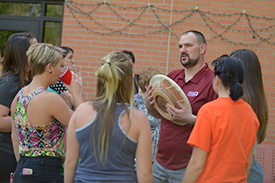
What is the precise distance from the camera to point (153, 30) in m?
5.99

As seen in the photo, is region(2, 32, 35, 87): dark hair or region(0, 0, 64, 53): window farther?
region(0, 0, 64, 53): window

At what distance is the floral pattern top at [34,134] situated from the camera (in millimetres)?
2730

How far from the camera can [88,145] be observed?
2314mm

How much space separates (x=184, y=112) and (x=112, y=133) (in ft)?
3.13

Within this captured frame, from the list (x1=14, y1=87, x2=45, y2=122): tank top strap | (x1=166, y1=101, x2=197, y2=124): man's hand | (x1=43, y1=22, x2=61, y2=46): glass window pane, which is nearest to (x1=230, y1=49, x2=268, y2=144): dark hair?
(x1=166, y1=101, x2=197, y2=124): man's hand

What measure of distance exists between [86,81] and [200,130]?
3.82 m

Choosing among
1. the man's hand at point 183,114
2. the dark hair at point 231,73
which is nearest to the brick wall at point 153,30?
the man's hand at point 183,114

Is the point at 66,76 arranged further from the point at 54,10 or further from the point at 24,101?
the point at 54,10

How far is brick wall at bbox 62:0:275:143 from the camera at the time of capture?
598cm

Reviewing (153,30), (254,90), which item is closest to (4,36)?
(153,30)

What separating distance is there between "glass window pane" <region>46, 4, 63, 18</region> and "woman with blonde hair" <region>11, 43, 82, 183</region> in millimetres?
3635

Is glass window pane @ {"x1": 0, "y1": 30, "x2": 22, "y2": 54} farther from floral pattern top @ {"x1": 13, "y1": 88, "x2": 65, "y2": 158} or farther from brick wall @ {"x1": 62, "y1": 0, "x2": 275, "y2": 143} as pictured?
floral pattern top @ {"x1": 13, "y1": 88, "x2": 65, "y2": 158}

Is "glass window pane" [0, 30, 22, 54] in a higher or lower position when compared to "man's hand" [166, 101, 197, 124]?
higher

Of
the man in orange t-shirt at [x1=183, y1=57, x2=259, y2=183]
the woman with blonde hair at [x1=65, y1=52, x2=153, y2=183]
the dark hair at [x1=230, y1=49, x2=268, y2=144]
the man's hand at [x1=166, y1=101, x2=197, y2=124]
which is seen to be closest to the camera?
the woman with blonde hair at [x1=65, y1=52, x2=153, y2=183]
